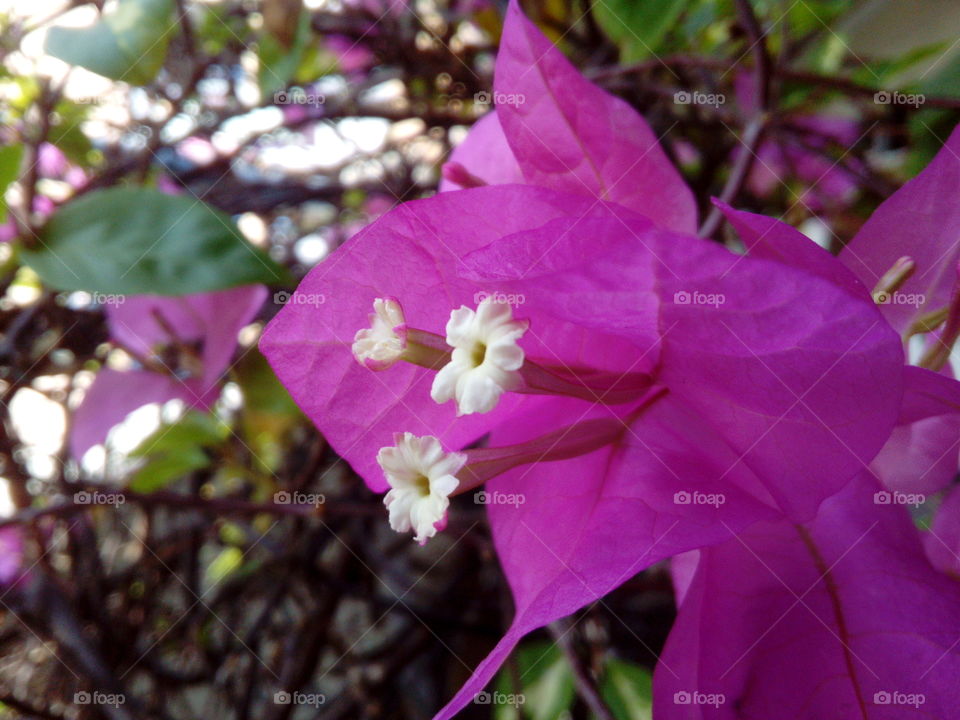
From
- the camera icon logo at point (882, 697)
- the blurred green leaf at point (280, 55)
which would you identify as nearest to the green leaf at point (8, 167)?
the blurred green leaf at point (280, 55)

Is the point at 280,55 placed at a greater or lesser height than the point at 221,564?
greater

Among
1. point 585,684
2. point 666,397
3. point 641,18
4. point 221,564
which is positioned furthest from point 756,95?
point 221,564

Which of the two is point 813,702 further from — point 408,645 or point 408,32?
point 408,32

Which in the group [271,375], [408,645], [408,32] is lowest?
[408,645]

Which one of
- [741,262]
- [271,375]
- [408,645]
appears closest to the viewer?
[741,262]

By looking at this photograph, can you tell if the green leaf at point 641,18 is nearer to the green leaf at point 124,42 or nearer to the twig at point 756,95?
the twig at point 756,95

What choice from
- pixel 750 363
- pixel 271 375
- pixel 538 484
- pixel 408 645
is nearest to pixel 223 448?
pixel 271 375

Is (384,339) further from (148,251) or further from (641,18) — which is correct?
(641,18)
